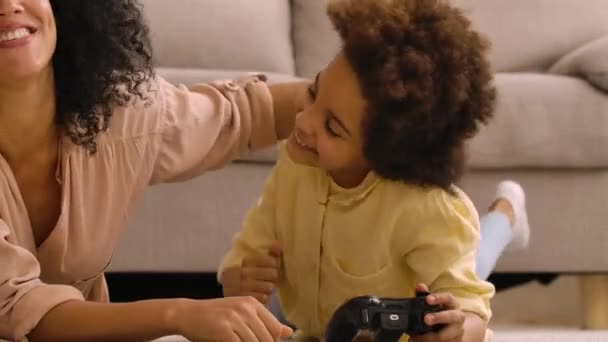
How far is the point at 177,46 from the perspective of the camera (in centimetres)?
208

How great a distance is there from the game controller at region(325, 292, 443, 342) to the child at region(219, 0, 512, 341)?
0.05ft

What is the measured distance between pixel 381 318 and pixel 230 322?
15 cm

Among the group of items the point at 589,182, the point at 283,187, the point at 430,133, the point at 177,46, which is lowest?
the point at 589,182

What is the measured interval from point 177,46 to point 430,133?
116 centimetres

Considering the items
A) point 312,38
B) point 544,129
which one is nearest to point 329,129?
point 544,129

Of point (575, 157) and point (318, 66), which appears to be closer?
point (575, 157)

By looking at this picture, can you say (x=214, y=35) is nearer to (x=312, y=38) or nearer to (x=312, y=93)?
(x=312, y=38)

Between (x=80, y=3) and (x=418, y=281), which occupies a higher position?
(x=80, y=3)

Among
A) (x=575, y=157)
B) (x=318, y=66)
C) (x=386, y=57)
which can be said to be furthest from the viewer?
(x=318, y=66)

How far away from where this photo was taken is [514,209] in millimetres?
1594

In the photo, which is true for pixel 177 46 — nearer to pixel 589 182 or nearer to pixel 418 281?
pixel 589 182

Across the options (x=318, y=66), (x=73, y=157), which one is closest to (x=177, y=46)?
(x=318, y=66)

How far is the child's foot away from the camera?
158 centimetres

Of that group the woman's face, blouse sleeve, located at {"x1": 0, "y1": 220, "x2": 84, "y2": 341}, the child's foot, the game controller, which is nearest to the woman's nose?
the woman's face
